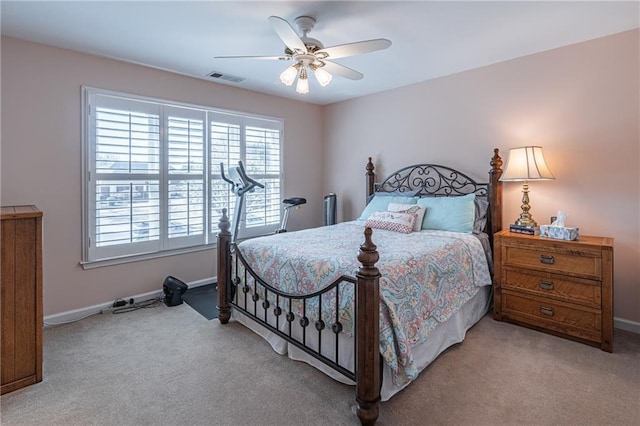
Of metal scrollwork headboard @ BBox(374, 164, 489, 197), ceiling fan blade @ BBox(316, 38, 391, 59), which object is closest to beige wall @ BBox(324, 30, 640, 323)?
metal scrollwork headboard @ BBox(374, 164, 489, 197)

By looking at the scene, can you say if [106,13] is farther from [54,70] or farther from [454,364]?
[454,364]

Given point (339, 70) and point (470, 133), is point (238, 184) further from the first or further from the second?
point (470, 133)

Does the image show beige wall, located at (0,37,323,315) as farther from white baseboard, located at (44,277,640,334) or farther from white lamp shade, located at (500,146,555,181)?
white lamp shade, located at (500,146,555,181)

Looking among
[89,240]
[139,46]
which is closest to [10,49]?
[139,46]

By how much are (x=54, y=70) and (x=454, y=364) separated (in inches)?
160

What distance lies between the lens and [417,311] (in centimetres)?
208

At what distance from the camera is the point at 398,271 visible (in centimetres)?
204

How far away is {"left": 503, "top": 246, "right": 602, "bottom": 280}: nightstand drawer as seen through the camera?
2527mm

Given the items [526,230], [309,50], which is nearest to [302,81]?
[309,50]

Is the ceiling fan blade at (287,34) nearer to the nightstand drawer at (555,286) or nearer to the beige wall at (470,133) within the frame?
the beige wall at (470,133)

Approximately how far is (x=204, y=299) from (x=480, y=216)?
3006 millimetres

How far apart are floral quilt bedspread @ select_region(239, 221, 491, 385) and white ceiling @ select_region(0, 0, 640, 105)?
1.70 m

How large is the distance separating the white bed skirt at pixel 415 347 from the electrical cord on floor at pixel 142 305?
102 centimetres

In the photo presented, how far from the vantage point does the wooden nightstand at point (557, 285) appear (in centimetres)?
249
